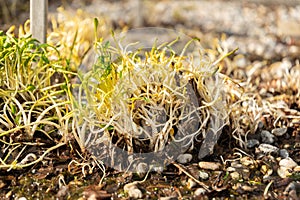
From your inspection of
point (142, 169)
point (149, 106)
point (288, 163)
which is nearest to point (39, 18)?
point (149, 106)

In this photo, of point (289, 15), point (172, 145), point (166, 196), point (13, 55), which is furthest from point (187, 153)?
point (289, 15)

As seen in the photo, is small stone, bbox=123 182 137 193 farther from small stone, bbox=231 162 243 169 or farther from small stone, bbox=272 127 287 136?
small stone, bbox=272 127 287 136

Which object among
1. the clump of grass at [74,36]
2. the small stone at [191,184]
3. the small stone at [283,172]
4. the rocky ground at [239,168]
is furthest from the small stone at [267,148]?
the clump of grass at [74,36]

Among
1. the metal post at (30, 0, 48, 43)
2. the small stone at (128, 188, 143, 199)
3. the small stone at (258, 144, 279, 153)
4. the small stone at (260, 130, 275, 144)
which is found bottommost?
the small stone at (128, 188, 143, 199)

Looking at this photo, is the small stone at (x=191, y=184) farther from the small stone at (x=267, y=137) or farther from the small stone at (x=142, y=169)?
the small stone at (x=267, y=137)

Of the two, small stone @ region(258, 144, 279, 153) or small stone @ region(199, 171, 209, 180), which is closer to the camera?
small stone @ region(199, 171, 209, 180)

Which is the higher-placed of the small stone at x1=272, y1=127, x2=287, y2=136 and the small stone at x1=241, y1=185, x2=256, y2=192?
the small stone at x1=272, y1=127, x2=287, y2=136

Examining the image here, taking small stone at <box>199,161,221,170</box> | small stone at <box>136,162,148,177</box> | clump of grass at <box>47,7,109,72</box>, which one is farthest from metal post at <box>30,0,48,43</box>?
small stone at <box>199,161,221,170</box>
